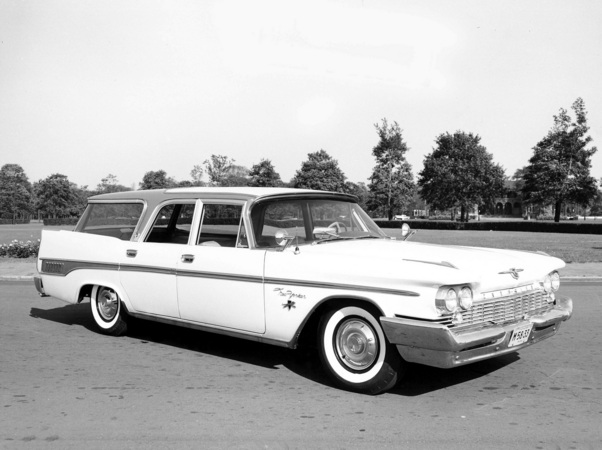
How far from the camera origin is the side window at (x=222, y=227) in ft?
17.8

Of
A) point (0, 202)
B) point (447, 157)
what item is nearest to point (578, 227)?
point (447, 157)

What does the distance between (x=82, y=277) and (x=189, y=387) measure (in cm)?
274

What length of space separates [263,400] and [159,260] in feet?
7.00

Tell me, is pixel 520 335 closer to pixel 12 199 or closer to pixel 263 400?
pixel 263 400

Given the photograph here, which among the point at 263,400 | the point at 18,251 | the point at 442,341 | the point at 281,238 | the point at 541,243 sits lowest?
the point at 263,400

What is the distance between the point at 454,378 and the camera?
5.02m

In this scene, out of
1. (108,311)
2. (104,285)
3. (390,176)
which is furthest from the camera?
(390,176)

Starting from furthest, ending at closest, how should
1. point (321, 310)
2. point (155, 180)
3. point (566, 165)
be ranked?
1. point (155, 180)
2. point (566, 165)
3. point (321, 310)

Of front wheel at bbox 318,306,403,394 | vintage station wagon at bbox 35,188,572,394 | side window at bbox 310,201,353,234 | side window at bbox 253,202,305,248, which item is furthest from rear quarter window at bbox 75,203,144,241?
front wheel at bbox 318,306,403,394

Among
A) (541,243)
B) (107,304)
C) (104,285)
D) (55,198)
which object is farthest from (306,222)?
(55,198)

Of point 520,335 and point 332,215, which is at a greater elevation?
point 332,215

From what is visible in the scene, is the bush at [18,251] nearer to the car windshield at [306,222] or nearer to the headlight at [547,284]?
the car windshield at [306,222]

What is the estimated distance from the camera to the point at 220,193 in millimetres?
5734

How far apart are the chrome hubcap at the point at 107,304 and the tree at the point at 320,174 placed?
69215mm
